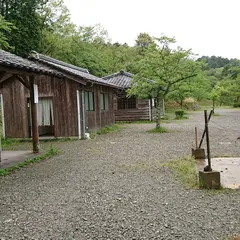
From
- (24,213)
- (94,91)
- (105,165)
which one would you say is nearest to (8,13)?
(94,91)

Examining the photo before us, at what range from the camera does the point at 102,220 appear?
3.70m

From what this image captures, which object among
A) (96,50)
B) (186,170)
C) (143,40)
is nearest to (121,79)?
(96,50)

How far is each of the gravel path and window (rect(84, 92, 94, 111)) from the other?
6983 mm

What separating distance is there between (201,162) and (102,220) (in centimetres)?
405

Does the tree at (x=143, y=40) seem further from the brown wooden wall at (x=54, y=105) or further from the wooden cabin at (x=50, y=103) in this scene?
the brown wooden wall at (x=54, y=105)

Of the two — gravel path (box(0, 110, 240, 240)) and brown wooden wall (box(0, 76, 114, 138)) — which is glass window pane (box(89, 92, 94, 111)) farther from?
gravel path (box(0, 110, 240, 240))

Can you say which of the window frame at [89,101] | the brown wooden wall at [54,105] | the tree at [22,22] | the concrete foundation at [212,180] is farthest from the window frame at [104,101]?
the concrete foundation at [212,180]

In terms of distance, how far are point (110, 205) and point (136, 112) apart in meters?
18.5

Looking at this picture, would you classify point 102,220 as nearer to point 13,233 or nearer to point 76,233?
point 76,233

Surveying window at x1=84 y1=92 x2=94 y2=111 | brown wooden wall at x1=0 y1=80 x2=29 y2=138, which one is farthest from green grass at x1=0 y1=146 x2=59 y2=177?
window at x1=84 y1=92 x2=94 y2=111

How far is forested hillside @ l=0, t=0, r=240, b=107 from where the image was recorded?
14.2 meters

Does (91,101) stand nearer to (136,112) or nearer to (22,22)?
(136,112)

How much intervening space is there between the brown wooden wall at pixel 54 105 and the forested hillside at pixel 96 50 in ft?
7.42

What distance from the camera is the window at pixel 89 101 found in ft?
45.7
